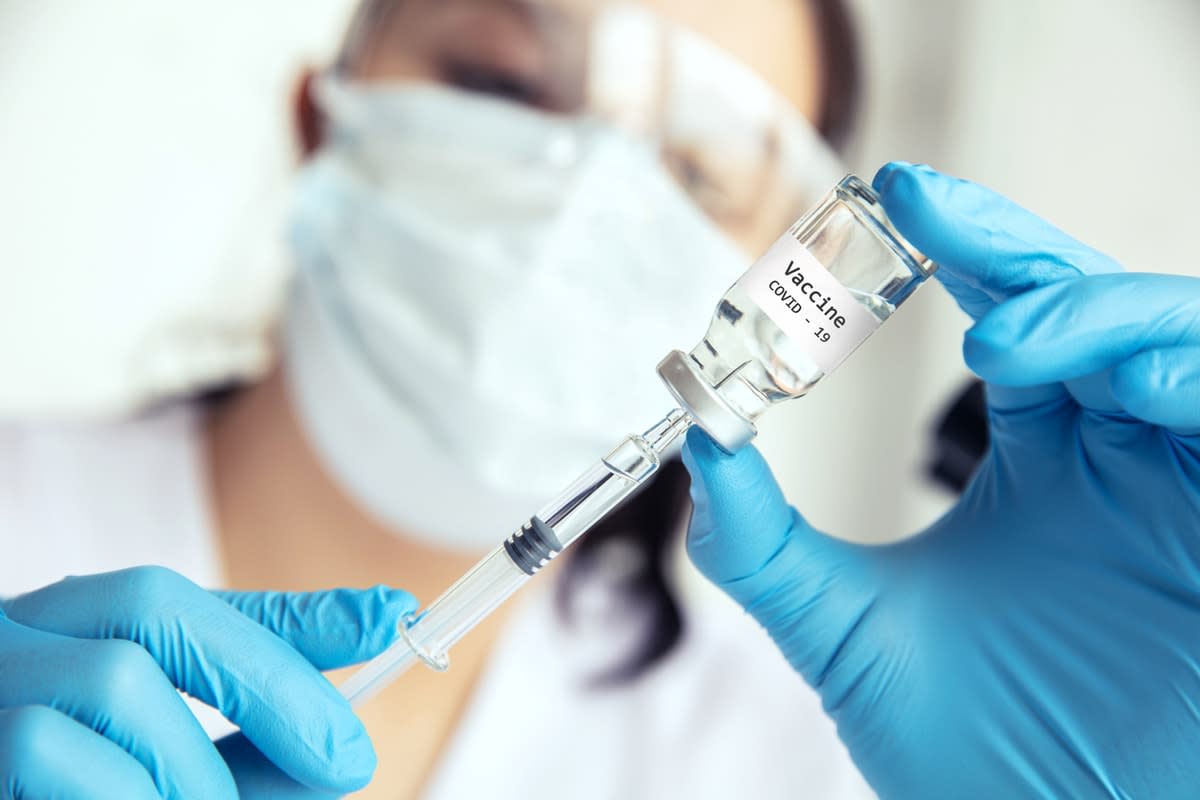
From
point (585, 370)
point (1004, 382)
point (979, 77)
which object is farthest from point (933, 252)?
point (979, 77)

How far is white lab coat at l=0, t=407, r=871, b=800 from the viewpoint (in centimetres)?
149

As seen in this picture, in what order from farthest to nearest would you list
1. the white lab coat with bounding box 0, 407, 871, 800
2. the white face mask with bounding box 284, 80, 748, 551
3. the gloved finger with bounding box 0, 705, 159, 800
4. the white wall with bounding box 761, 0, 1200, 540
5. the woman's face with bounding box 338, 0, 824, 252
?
the white wall with bounding box 761, 0, 1200, 540, the white lab coat with bounding box 0, 407, 871, 800, the woman's face with bounding box 338, 0, 824, 252, the white face mask with bounding box 284, 80, 748, 551, the gloved finger with bounding box 0, 705, 159, 800

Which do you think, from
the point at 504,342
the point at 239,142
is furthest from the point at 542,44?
the point at 239,142

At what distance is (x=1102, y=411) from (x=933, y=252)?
0.68 ft

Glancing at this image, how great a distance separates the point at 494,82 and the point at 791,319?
849 millimetres

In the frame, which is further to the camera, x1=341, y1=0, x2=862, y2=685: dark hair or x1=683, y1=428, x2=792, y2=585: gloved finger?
x1=341, y1=0, x2=862, y2=685: dark hair

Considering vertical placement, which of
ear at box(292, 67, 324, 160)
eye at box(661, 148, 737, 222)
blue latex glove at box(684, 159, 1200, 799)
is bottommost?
blue latex glove at box(684, 159, 1200, 799)

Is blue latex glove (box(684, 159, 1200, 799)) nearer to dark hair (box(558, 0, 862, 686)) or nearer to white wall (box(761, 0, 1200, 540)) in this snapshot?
white wall (box(761, 0, 1200, 540))

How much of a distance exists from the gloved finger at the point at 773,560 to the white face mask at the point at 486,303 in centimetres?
49

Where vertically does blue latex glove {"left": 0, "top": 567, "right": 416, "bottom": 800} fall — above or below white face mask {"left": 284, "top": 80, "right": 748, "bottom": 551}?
below

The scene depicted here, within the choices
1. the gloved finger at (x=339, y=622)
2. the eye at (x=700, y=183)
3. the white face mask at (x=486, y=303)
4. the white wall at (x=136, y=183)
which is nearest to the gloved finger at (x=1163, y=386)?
the gloved finger at (x=339, y=622)

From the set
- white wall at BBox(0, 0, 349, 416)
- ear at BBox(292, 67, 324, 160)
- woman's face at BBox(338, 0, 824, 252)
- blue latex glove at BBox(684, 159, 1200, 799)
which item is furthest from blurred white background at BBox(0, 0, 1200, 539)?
blue latex glove at BBox(684, 159, 1200, 799)

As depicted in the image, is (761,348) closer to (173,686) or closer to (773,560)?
(773,560)

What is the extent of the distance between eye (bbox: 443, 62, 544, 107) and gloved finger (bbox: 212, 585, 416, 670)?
78 centimetres
